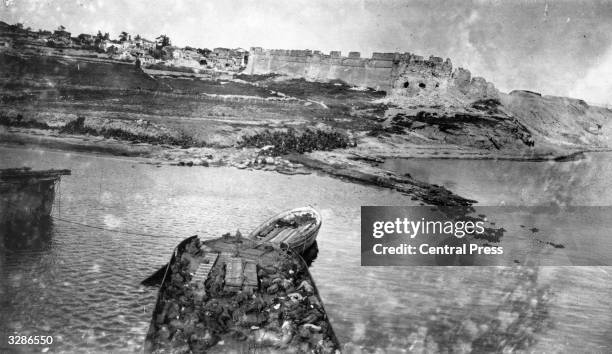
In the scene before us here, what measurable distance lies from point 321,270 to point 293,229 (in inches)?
21.5

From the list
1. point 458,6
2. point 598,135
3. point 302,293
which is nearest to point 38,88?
point 302,293

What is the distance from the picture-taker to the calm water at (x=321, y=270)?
5.09 metres

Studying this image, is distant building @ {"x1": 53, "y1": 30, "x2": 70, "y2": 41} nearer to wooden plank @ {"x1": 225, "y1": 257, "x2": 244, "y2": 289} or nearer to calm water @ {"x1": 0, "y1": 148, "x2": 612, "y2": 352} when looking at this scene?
calm water @ {"x1": 0, "y1": 148, "x2": 612, "y2": 352}

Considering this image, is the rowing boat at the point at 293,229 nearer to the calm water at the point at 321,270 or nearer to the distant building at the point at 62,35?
the calm water at the point at 321,270

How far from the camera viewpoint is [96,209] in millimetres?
5582

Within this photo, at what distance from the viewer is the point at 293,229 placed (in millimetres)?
5875

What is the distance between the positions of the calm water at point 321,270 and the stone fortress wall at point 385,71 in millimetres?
868

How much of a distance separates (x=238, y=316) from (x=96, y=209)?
1876mm

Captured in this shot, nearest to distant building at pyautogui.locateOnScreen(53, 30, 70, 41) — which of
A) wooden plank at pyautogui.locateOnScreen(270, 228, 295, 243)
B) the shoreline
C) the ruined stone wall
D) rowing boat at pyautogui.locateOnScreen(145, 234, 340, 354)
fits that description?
the shoreline

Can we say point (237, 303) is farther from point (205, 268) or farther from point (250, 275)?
point (205, 268)

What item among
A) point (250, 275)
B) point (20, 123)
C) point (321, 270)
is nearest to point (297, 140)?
point (321, 270)

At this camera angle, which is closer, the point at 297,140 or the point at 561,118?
the point at 297,140

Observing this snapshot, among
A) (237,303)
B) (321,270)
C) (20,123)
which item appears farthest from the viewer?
(20,123)

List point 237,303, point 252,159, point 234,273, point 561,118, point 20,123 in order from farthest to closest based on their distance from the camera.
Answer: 1. point 561,118
2. point 252,159
3. point 20,123
4. point 234,273
5. point 237,303
